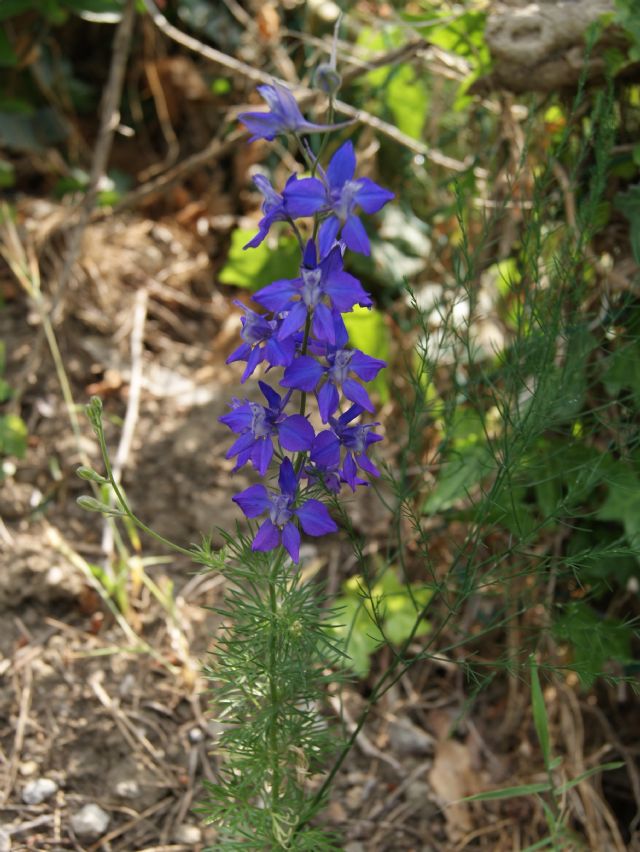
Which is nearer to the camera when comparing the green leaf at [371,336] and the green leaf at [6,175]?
the green leaf at [371,336]

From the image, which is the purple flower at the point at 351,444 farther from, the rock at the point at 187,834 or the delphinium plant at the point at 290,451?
the rock at the point at 187,834

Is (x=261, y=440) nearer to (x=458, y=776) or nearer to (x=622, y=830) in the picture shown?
(x=458, y=776)

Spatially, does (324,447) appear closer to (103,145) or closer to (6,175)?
(103,145)

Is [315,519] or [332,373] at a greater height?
[332,373]

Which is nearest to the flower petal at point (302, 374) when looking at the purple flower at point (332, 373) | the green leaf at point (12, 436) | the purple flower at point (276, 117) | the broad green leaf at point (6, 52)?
the purple flower at point (332, 373)

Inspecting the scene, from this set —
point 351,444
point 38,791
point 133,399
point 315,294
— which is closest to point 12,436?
point 133,399
